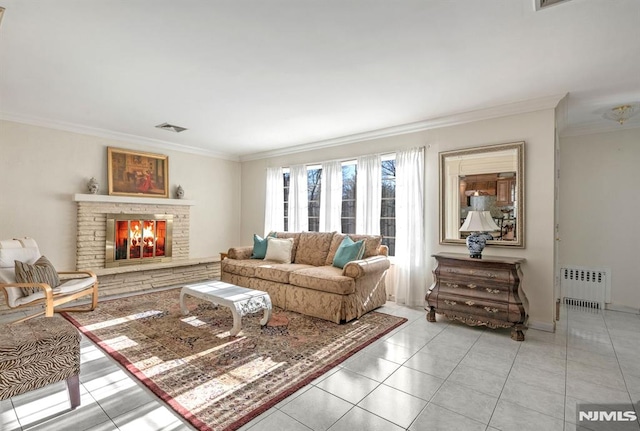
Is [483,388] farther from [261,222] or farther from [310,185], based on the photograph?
[261,222]

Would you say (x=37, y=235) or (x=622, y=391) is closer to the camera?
(x=622, y=391)

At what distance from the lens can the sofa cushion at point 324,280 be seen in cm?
359

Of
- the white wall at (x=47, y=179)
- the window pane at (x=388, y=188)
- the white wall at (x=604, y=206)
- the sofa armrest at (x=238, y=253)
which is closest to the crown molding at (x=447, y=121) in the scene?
the window pane at (x=388, y=188)

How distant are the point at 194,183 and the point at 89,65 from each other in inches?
139

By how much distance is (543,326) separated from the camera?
3.46m

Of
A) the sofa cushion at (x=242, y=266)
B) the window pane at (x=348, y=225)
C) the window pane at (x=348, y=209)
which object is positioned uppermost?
the window pane at (x=348, y=209)

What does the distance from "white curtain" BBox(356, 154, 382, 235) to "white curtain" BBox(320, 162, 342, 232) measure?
0.37 meters

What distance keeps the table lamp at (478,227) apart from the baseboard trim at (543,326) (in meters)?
0.94

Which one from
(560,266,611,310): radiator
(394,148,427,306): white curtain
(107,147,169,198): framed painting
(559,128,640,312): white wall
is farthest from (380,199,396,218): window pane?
(107,147,169,198): framed painting

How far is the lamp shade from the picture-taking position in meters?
3.53

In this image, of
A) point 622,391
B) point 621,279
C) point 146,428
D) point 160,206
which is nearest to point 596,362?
point 622,391

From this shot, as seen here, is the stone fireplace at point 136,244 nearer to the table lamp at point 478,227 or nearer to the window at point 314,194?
the window at point 314,194

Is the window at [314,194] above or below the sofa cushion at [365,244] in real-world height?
above

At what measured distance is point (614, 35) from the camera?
7.39ft
